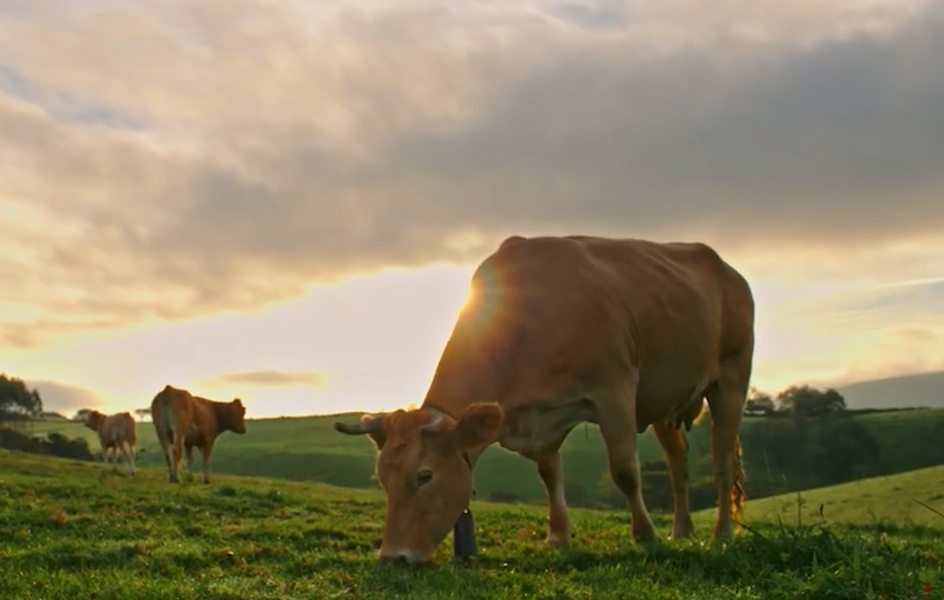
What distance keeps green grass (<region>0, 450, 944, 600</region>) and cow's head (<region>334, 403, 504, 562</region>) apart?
1.09 ft

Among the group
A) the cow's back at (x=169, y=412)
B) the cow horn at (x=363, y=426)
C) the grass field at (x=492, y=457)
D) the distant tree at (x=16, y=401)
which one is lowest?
the grass field at (x=492, y=457)

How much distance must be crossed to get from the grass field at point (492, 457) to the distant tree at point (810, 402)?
2.85 meters

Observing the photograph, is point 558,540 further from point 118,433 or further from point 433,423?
point 118,433

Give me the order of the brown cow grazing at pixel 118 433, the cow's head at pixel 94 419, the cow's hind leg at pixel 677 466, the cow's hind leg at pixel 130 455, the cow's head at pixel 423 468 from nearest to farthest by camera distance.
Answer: the cow's head at pixel 423 468 → the cow's hind leg at pixel 677 466 → the cow's hind leg at pixel 130 455 → the brown cow grazing at pixel 118 433 → the cow's head at pixel 94 419

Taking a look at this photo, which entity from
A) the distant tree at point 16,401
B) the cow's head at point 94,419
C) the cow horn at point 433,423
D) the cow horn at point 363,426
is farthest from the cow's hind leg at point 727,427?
the distant tree at point 16,401

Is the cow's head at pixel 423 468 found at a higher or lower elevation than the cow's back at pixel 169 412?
lower

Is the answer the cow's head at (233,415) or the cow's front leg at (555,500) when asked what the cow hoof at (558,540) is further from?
the cow's head at (233,415)

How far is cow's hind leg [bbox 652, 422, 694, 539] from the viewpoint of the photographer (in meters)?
12.7

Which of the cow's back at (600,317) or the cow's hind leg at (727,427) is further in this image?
the cow's hind leg at (727,427)

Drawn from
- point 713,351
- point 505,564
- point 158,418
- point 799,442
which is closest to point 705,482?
point 799,442

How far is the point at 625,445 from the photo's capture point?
10.2 meters

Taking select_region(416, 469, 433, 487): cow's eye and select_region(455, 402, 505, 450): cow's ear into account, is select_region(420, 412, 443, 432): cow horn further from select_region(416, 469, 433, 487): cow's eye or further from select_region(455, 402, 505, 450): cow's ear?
select_region(416, 469, 433, 487): cow's eye

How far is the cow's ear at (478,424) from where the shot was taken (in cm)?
857

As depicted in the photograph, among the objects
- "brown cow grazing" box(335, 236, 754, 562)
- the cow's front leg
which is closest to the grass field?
"brown cow grazing" box(335, 236, 754, 562)
